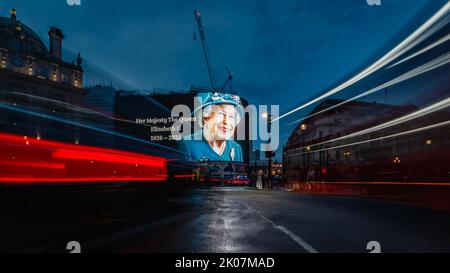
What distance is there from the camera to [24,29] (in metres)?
60.2

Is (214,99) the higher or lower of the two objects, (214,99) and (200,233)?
the higher

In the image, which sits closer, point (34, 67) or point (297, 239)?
point (297, 239)

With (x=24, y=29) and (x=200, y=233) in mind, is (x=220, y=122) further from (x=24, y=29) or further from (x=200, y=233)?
(x=200, y=233)

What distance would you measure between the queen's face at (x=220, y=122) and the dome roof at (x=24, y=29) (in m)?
41.2

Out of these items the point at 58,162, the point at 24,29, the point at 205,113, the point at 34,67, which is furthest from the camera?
the point at 205,113

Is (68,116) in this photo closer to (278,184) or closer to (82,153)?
(82,153)

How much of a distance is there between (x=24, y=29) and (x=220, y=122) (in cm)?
4860

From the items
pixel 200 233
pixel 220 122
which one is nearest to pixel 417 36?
pixel 200 233

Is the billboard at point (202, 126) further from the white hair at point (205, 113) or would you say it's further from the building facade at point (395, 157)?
the building facade at point (395, 157)

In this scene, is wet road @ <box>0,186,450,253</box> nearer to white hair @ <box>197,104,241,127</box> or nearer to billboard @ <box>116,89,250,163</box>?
billboard @ <box>116,89,250,163</box>

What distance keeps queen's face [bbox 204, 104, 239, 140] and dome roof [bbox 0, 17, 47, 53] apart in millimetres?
41157

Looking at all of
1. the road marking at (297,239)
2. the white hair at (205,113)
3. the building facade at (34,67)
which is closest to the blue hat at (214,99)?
the white hair at (205,113)

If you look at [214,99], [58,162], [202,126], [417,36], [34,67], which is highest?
[34,67]

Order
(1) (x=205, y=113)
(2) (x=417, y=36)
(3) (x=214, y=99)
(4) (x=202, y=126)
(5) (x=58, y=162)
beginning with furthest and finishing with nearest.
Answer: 1. (3) (x=214, y=99)
2. (1) (x=205, y=113)
3. (4) (x=202, y=126)
4. (2) (x=417, y=36)
5. (5) (x=58, y=162)
